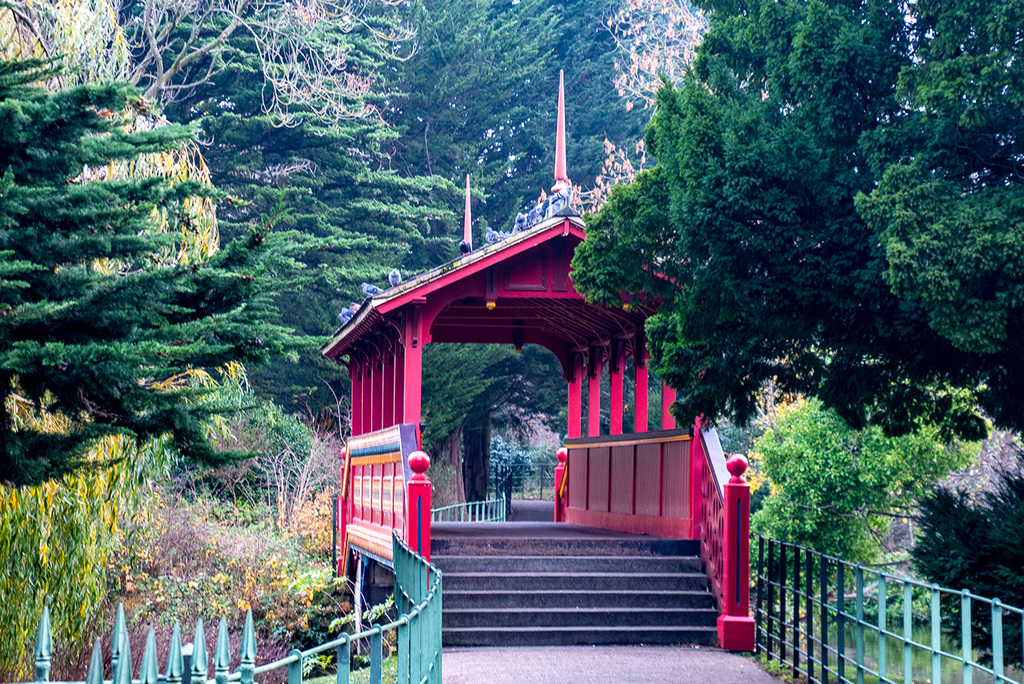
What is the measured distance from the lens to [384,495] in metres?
12.5

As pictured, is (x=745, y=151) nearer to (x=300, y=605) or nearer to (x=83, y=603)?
(x=83, y=603)

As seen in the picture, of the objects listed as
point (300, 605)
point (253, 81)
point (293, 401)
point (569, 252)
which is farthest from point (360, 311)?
point (253, 81)

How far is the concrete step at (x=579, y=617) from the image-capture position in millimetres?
10078

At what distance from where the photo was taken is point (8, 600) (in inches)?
316

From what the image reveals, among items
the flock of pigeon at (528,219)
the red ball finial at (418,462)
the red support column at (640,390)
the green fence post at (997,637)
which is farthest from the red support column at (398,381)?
the green fence post at (997,637)

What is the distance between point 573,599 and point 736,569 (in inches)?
64.2

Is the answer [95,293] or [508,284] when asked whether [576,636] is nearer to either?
[508,284]

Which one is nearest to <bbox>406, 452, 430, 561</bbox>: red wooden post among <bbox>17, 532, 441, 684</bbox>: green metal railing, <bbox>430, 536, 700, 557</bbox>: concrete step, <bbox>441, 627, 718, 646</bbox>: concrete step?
<bbox>430, 536, 700, 557</bbox>: concrete step

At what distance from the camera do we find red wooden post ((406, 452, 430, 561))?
10570 millimetres

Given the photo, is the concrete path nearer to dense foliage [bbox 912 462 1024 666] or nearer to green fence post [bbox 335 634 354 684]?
dense foliage [bbox 912 462 1024 666]

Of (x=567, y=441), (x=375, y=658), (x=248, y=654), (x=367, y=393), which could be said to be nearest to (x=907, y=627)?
(x=375, y=658)

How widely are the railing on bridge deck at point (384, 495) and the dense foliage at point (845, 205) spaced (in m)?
3.30

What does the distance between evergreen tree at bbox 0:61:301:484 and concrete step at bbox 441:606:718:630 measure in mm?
4464

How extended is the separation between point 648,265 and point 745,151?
151 cm
